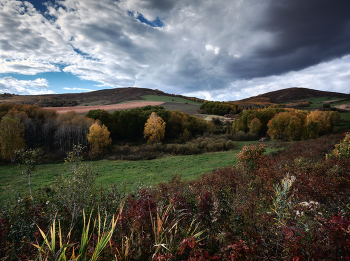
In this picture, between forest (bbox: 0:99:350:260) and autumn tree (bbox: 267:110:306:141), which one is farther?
autumn tree (bbox: 267:110:306:141)

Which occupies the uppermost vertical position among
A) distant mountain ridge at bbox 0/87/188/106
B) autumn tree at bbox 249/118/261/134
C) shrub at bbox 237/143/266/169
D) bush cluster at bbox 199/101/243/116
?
distant mountain ridge at bbox 0/87/188/106

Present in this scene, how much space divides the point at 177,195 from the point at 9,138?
40792 millimetres

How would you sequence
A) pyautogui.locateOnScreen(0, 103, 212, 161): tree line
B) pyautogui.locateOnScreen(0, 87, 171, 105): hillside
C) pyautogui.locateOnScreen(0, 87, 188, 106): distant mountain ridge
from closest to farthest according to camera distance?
pyautogui.locateOnScreen(0, 103, 212, 161): tree line, pyautogui.locateOnScreen(0, 87, 188, 106): distant mountain ridge, pyautogui.locateOnScreen(0, 87, 171, 105): hillside

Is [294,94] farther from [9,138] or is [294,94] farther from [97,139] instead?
[9,138]

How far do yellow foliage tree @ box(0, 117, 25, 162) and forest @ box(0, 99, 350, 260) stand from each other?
0.62ft

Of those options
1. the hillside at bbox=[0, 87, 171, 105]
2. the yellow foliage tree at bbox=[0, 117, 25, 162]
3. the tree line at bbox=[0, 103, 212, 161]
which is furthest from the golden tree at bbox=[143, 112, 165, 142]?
the hillside at bbox=[0, 87, 171, 105]

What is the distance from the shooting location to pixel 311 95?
125 metres

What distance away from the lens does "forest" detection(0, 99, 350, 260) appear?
272 cm

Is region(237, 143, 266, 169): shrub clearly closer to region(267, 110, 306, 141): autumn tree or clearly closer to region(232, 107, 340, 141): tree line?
region(232, 107, 340, 141): tree line

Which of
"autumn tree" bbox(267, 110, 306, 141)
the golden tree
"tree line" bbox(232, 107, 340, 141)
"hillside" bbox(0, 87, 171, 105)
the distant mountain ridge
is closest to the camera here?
the golden tree

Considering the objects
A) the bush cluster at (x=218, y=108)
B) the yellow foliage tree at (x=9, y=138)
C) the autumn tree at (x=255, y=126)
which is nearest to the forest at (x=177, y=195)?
the yellow foliage tree at (x=9, y=138)

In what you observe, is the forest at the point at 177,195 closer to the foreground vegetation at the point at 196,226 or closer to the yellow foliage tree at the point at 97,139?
the foreground vegetation at the point at 196,226

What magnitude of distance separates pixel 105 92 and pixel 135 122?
59.9 m

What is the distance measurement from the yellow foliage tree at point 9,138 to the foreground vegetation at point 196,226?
33.8 m
